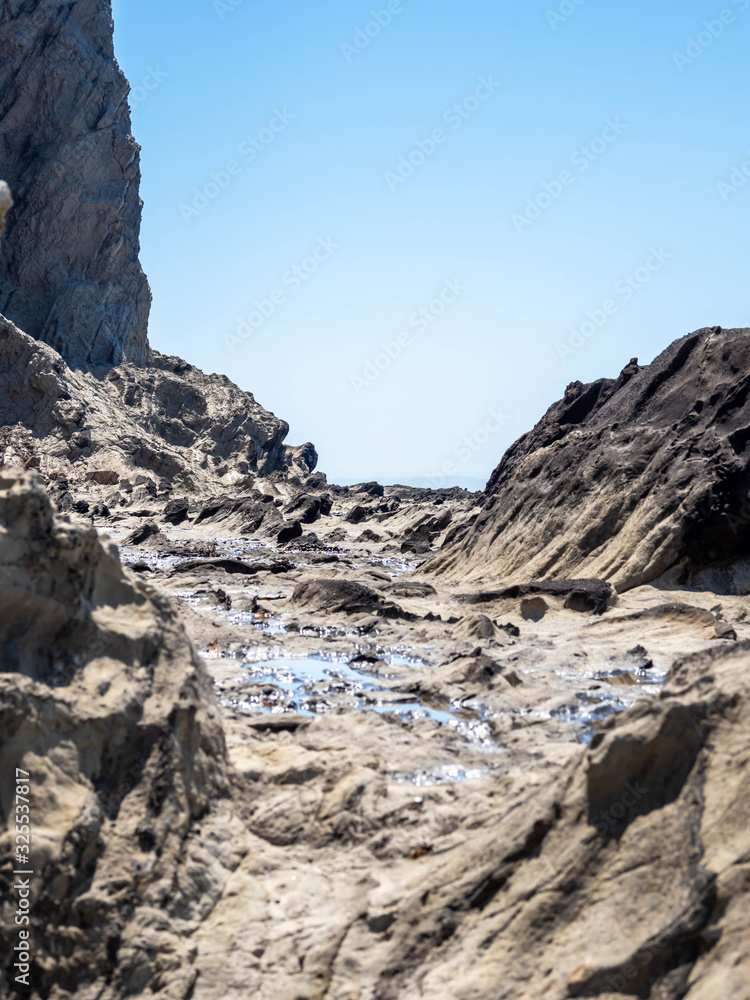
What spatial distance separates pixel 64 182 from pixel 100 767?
175ft

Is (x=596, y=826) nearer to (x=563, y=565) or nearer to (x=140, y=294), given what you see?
(x=563, y=565)

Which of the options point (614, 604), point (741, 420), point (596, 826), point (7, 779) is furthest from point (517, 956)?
point (741, 420)

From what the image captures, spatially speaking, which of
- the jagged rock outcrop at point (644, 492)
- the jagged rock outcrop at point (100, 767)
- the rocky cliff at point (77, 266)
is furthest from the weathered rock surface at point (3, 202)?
the rocky cliff at point (77, 266)

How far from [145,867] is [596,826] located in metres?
2.33

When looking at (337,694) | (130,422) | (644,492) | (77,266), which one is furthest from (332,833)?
(77,266)

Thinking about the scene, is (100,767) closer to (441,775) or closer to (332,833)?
(332,833)

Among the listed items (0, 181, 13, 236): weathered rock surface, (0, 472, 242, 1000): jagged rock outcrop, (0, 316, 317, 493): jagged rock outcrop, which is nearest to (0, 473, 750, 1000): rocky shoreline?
(0, 472, 242, 1000): jagged rock outcrop

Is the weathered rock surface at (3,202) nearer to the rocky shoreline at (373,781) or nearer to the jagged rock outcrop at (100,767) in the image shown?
the rocky shoreline at (373,781)

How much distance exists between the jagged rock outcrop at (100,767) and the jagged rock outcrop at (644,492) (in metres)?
12.0

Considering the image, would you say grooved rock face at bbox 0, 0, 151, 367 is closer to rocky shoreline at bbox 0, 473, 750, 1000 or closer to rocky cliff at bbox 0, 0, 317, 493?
rocky cliff at bbox 0, 0, 317, 493

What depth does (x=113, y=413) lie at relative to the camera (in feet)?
163

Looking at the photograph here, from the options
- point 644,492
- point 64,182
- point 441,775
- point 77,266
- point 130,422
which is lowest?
point 441,775

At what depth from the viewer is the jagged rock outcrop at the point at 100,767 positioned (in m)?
4.08

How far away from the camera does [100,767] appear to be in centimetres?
469
